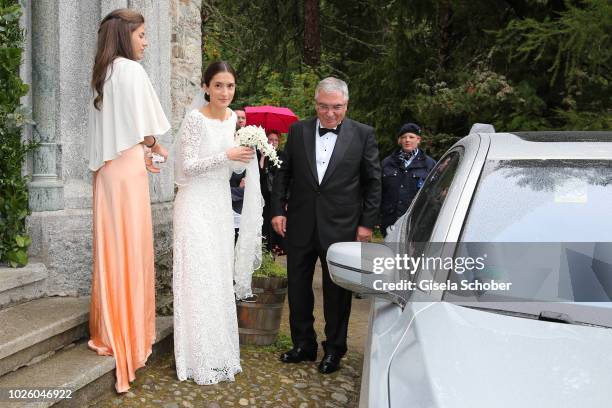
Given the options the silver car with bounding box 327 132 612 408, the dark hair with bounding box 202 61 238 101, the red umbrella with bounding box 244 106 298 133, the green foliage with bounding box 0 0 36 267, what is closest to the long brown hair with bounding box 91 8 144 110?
the dark hair with bounding box 202 61 238 101

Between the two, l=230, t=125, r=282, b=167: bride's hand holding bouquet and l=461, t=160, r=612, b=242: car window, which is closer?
l=461, t=160, r=612, b=242: car window

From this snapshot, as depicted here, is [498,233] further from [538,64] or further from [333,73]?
[333,73]

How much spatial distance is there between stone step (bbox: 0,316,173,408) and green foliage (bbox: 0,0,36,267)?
90 centimetres

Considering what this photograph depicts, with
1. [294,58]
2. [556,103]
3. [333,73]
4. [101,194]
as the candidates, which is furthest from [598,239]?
[294,58]

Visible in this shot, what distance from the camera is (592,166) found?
2715mm

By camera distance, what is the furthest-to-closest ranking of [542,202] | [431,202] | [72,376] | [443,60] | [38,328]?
[443,60], [38,328], [72,376], [431,202], [542,202]

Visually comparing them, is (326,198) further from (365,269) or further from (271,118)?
(271,118)

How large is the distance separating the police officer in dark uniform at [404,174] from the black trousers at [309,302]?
102 inches

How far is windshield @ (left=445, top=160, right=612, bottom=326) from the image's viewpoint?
7.63 ft

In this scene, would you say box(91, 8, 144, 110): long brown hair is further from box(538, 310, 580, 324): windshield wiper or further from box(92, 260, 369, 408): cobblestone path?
box(538, 310, 580, 324): windshield wiper

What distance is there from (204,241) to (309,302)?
106cm

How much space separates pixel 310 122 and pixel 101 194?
5.57ft

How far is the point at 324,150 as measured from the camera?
5.04m

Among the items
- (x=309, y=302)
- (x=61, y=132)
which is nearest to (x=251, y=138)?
(x=309, y=302)
